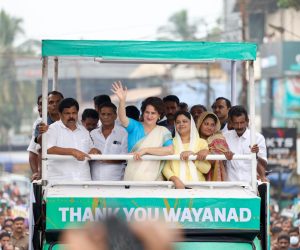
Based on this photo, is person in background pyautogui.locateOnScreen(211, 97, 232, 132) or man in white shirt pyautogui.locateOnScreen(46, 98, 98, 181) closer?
man in white shirt pyautogui.locateOnScreen(46, 98, 98, 181)

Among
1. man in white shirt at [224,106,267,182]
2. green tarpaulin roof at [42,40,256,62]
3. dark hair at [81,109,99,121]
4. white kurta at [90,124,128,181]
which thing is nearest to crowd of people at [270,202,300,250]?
dark hair at [81,109,99,121]

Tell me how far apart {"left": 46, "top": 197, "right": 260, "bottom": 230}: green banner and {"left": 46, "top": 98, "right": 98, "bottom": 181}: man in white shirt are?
0.91m

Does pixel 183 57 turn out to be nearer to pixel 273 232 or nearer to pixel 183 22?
pixel 273 232

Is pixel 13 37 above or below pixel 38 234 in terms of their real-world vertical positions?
above

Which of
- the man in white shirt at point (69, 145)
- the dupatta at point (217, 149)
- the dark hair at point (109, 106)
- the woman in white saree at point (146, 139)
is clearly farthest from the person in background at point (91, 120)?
the woman in white saree at point (146, 139)

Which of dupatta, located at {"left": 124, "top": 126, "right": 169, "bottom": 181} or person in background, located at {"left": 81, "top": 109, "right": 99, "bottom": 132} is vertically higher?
person in background, located at {"left": 81, "top": 109, "right": 99, "bottom": 132}

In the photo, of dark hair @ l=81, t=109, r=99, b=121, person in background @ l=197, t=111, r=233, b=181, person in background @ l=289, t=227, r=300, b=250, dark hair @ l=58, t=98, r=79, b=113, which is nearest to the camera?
person in background @ l=197, t=111, r=233, b=181

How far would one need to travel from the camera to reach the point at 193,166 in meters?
8.77

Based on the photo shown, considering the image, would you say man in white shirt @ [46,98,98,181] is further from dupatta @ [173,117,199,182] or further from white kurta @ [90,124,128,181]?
dupatta @ [173,117,199,182]

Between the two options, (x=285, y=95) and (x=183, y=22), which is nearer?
(x=285, y=95)

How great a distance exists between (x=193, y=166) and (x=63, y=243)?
150cm

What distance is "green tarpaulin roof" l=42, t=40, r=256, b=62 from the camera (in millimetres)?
8336

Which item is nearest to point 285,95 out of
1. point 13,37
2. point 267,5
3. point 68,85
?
point 267,5

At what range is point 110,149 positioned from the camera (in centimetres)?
949
